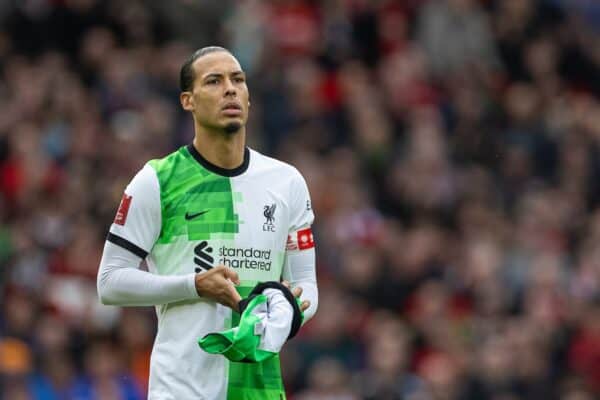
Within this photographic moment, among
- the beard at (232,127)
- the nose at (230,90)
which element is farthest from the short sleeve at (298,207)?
the nose at (230,90)

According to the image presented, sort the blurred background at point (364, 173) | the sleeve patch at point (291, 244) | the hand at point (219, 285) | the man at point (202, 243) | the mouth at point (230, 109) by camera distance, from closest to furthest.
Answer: the hand at point (219, 285) < the man at point (202, 243) < the mouth at point (230, 109) < the sleeve patch at point (291, 244) < the blurred background at point (364, 173)

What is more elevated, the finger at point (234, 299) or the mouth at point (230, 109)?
the mouth at point (230, 109)

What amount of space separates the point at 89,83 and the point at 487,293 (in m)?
4.98

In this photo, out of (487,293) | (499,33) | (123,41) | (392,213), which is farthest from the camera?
(499,33)

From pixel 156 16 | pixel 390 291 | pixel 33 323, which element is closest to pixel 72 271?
pixel 33 323

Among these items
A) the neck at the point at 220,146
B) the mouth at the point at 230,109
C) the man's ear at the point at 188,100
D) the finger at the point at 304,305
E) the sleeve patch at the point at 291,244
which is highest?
the man's ear at the point at 188,100

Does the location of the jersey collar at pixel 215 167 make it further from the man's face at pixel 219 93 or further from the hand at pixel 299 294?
the hand at pixel 299 294

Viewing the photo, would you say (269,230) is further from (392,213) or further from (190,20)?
(190,20)

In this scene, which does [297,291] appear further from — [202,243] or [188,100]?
[188,100]

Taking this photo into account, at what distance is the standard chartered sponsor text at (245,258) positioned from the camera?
777 centimetres

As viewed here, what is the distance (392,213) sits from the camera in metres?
16.7

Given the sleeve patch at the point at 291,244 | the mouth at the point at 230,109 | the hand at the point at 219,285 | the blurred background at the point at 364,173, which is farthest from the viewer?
the blurred background at the point at 364,173

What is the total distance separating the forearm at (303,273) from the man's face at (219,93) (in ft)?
2.32

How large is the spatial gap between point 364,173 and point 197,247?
9.31m
